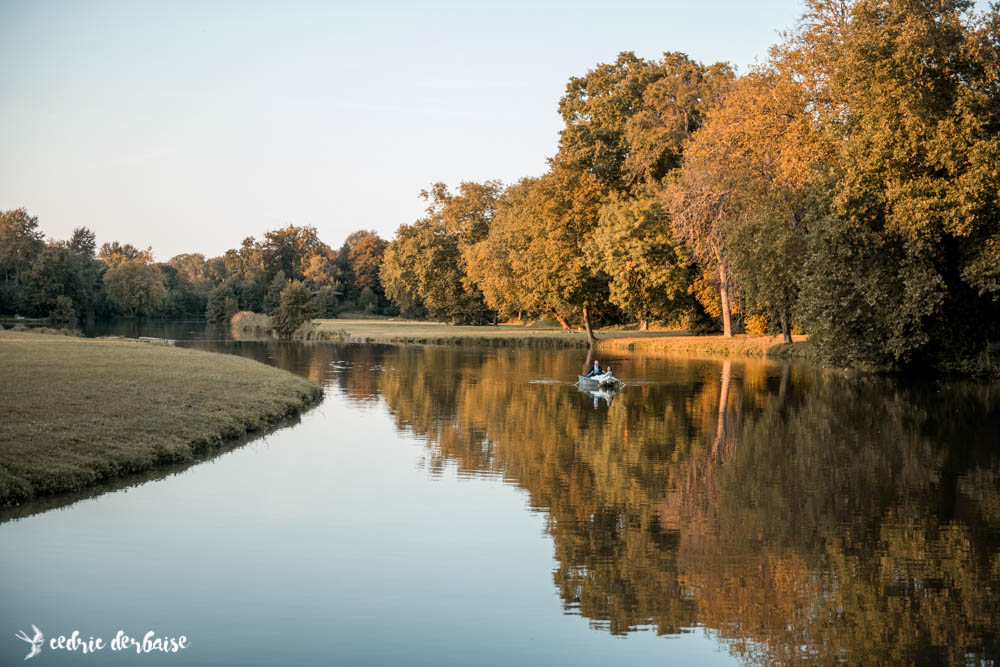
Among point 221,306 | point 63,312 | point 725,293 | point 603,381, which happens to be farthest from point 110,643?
point 221,306

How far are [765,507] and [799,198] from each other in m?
27.4

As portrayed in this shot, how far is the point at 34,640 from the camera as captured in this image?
303 inches

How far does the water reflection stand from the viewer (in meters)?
8.44

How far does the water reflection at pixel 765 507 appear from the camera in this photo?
8.44 metres

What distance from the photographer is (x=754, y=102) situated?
39.3 meters

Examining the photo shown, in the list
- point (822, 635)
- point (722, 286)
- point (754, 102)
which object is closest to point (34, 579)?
point (822, 635)

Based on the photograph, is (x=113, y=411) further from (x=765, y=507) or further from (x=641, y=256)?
(x=641, y=256)

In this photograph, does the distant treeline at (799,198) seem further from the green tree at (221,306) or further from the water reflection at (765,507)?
the green tree at (221,306)

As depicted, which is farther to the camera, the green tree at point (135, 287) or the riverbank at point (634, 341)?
the green tree at point (135, 287)

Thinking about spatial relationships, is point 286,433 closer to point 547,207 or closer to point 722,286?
point 722,286

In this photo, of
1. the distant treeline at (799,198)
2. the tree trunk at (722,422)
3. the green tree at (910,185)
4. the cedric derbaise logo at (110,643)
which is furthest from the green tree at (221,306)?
the cedric derbaise logo at (110,643)

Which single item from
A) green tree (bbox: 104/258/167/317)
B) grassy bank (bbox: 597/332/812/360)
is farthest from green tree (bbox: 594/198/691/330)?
green tree (bbox: 104/258/167/317)

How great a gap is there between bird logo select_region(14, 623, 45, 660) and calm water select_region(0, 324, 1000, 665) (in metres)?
0.12

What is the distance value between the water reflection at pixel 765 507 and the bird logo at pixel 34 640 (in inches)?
185
